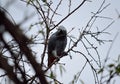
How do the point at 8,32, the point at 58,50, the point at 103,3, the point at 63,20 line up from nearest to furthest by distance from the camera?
1. the point at 8,32
2. the point at 103,3
3. the point at 63,20
4. the point at 58,50

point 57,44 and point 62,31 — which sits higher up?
point 62,31

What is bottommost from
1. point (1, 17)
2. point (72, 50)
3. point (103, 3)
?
point (72, 50)

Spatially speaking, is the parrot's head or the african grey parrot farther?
the african grey parrot

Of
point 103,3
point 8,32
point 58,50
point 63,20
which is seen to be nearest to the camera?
point 8,32

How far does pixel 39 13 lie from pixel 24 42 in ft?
9.13

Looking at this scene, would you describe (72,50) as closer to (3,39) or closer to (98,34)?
(98,34)

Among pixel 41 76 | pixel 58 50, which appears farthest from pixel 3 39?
pixel 58 50

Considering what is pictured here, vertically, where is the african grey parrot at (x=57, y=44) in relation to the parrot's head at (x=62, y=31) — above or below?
below

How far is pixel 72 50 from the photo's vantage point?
3395 millimetres

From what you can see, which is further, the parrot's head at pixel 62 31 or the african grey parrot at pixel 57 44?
the african grey parrot at pixel 57 44

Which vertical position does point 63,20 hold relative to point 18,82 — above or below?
above

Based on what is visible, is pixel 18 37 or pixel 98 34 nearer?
pixel 18 37

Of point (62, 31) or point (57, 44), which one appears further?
point (57, 44)

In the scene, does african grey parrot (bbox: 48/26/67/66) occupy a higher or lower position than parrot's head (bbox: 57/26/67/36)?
lower
